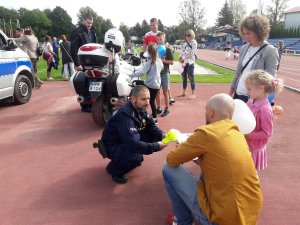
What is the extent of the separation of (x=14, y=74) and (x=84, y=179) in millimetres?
4703

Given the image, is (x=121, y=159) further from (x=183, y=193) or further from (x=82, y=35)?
(x=82, y=35)

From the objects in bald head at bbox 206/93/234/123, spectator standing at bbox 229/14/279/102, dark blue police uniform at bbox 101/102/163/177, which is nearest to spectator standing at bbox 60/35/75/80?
dark blue police uniform at bbox 101/102/163/177

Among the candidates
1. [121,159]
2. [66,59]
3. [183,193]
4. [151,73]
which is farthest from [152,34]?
[183,193]

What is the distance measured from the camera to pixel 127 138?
10.6 feet

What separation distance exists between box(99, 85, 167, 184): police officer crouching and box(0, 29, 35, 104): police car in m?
4.44

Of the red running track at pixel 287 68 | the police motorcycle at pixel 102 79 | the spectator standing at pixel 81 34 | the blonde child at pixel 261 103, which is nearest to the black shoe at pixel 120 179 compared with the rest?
the blonde child at pixel 261 103

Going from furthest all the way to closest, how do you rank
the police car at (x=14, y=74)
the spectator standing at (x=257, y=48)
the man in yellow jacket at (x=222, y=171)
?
the police car at (x=14, y=74), the spectator standing at (x=257, y=48), the man in yellow jacket at (x=222, y=171)

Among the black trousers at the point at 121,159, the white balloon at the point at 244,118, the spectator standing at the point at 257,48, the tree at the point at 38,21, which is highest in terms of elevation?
the tree at the point at 38,21

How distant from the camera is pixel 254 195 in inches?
84.5

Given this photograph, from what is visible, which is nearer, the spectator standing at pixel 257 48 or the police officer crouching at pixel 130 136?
the police officer crouching at pixel 130 136

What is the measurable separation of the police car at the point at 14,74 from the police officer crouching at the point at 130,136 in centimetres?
444

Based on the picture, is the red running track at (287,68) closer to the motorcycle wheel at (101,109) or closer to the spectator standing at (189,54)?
the spectator standing at (189,54)

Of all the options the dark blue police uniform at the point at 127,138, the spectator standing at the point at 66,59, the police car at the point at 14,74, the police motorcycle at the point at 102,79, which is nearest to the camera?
the dark blue police uniform at the point at 127,138

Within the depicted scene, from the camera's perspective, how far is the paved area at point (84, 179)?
2988 mm
